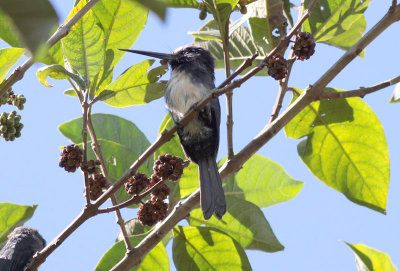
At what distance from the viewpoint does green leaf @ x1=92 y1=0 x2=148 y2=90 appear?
2436 mm

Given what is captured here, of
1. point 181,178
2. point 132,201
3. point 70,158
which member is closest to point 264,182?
point 181,178

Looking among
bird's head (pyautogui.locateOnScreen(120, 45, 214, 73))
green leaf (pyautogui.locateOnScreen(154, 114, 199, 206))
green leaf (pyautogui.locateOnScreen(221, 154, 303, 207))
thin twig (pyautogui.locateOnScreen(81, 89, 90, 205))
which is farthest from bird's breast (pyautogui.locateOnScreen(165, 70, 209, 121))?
thin twig (pyautogui.locateOnScreen(81, 89, 90, 205))

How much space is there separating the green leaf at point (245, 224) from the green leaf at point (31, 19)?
2.25 meters

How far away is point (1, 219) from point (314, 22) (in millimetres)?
1826

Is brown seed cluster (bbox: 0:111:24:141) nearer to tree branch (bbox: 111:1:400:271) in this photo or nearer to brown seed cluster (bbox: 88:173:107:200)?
brown seed cluster (bbox: 88:173:107:200)

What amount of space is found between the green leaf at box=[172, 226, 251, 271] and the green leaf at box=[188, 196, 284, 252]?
17 centimetres

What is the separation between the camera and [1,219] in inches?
98.6

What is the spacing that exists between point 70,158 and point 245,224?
3.27ft

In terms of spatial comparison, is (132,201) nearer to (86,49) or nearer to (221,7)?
(86,49)

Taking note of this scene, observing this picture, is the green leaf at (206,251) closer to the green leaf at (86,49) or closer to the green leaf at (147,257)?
the green leaf at (147,257)

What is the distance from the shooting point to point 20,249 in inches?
133

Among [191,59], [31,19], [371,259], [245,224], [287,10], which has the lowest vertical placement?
[371,259]

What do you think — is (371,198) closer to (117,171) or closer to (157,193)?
(157,193)

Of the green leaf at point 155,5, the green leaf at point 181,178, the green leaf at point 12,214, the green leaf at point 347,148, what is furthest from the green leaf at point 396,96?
the green leaf at point 155,5
